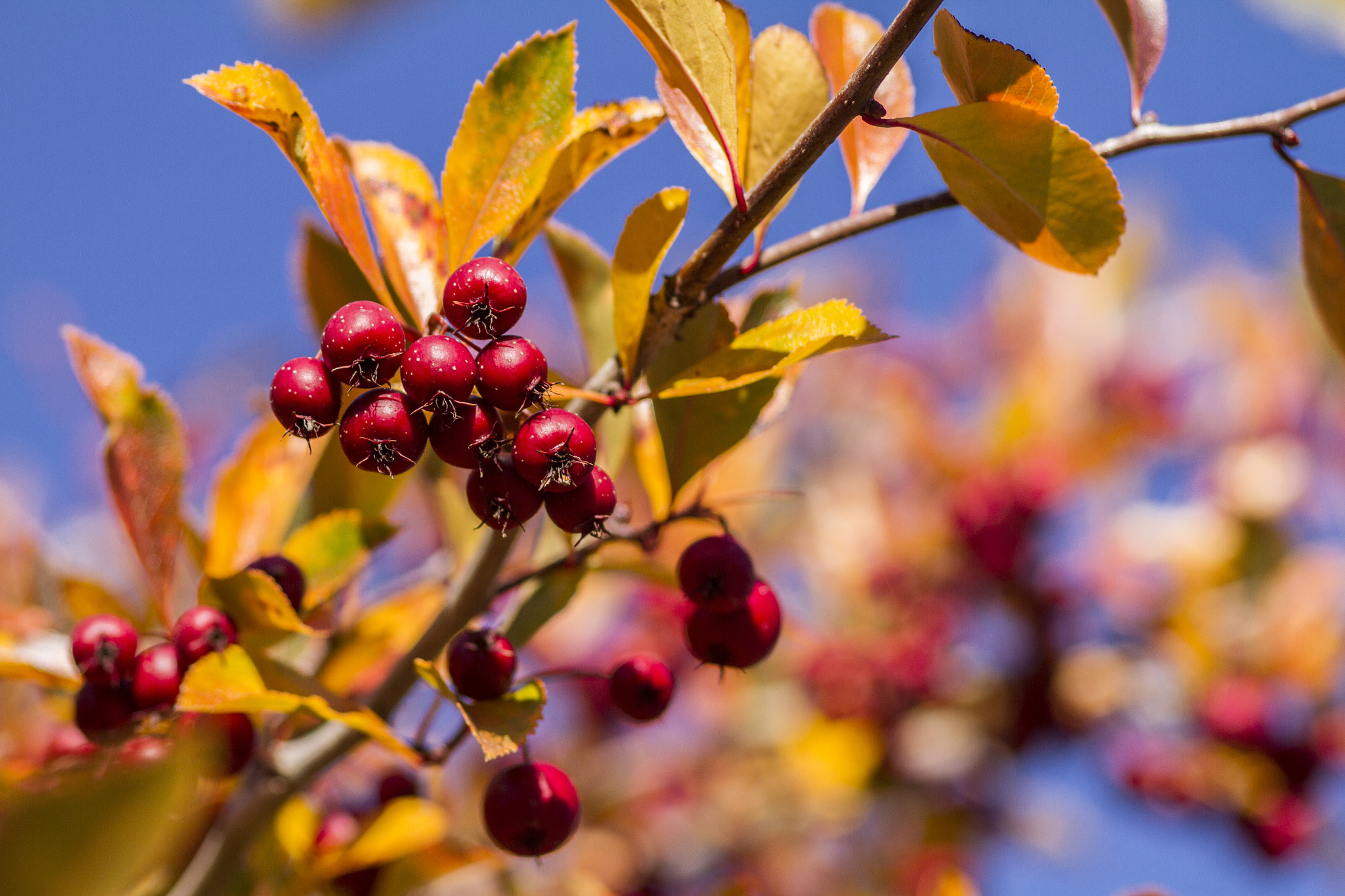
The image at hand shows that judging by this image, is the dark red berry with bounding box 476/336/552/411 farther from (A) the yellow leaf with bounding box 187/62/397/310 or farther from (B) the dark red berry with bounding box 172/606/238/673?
(B) the dark red berry with bounding box 172/606/238/673

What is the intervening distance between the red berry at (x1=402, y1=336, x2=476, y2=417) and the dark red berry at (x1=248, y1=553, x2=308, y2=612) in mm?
386

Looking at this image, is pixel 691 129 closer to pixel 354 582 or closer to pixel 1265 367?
pixel 354 582

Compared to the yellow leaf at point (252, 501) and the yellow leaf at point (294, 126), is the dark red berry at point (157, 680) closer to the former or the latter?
the yellow leaf at point (252, 501)

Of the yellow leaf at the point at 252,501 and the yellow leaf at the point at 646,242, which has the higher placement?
the yellow leaf at the point at 646,242

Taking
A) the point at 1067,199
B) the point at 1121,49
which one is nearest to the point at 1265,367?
the point at 1121,49

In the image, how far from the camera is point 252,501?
130 centimetres

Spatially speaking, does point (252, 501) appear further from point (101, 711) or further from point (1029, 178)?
point (1029, 178)

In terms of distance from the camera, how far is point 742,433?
3.48ft

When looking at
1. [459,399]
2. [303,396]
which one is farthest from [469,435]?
[303,396]

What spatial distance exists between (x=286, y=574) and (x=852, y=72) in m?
0.82

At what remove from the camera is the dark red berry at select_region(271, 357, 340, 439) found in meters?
0.81

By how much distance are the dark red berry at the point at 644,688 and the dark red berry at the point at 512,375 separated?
1.32ft

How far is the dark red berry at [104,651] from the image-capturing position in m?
1.04

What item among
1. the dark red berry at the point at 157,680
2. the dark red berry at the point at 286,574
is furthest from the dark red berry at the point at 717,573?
the dark red berry at the point at 157,680
